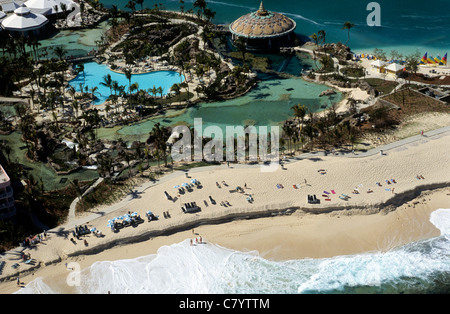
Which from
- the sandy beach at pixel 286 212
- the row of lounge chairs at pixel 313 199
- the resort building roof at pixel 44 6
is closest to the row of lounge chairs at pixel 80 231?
the sandy beach at pixel 286 212

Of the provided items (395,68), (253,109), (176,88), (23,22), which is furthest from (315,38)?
(23,22)

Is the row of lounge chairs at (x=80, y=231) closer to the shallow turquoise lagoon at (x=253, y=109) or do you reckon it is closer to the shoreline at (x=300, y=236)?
the shoreline at (x=300, y=236)

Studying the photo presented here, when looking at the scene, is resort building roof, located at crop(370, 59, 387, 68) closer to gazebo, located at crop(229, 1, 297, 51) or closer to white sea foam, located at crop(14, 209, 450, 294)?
gazebo, located at crop(229, 1, 297, 51)

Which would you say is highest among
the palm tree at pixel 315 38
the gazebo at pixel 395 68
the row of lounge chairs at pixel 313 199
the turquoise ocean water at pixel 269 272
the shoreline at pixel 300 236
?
the palm tree at pixel 315 38

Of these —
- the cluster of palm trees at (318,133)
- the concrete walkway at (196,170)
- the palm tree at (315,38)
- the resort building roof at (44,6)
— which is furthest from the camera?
the resort building roof at (44,6)

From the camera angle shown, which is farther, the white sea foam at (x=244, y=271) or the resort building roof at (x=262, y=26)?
the resort building roof at (x=262, y=26)
